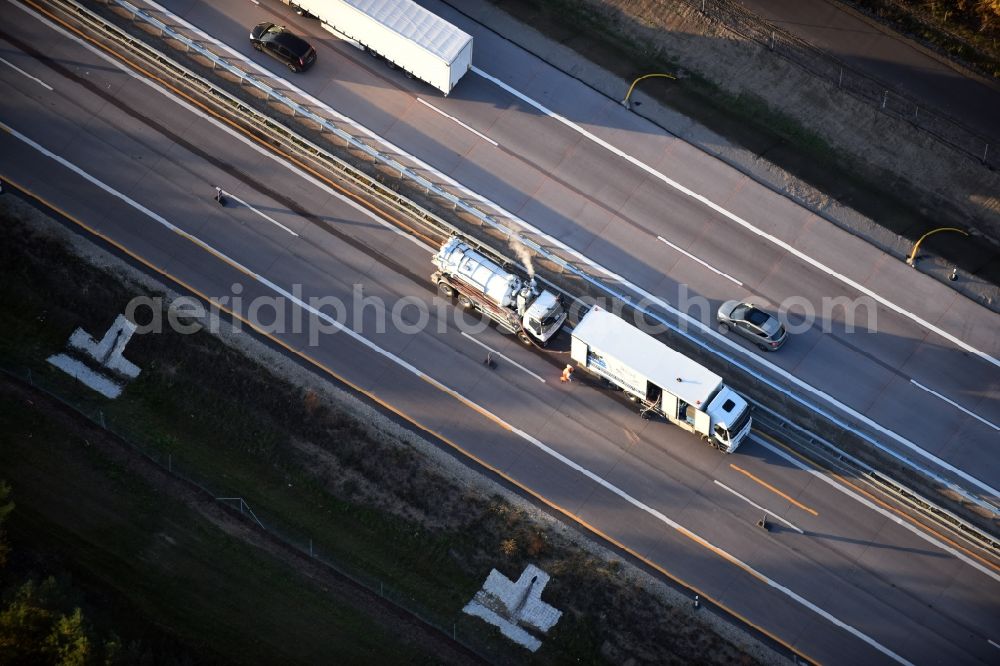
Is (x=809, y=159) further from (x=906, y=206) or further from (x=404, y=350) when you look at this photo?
(x=404, y=350)

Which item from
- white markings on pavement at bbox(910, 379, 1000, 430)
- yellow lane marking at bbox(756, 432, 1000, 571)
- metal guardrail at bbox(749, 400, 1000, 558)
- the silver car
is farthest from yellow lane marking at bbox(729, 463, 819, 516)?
white markings on pavement at bbox(910, 379, 1000, 430)

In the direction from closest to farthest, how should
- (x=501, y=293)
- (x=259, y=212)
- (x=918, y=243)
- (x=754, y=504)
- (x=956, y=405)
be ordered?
(x=754, y=504)
(x=501, y=293)
(x=956, y=405)
(x=259, y=212)
(x=918, y=243)

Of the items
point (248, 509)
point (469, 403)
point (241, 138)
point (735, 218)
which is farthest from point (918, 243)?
point (248, 509)

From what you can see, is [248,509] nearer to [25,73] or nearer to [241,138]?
[241,138]

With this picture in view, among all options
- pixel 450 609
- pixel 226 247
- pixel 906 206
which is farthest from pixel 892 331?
pixel 226 247

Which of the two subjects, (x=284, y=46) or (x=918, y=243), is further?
(x=918, y=243)

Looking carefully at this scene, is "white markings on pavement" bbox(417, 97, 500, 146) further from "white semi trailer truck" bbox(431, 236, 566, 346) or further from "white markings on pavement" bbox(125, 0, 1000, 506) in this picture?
"white semi trailer truck" bbox(431, 236, 566, 346)

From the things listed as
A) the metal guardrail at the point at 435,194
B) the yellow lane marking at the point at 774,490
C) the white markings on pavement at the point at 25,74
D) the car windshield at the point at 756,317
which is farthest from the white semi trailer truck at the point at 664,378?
the white markings on pavement at the point at 25,74
